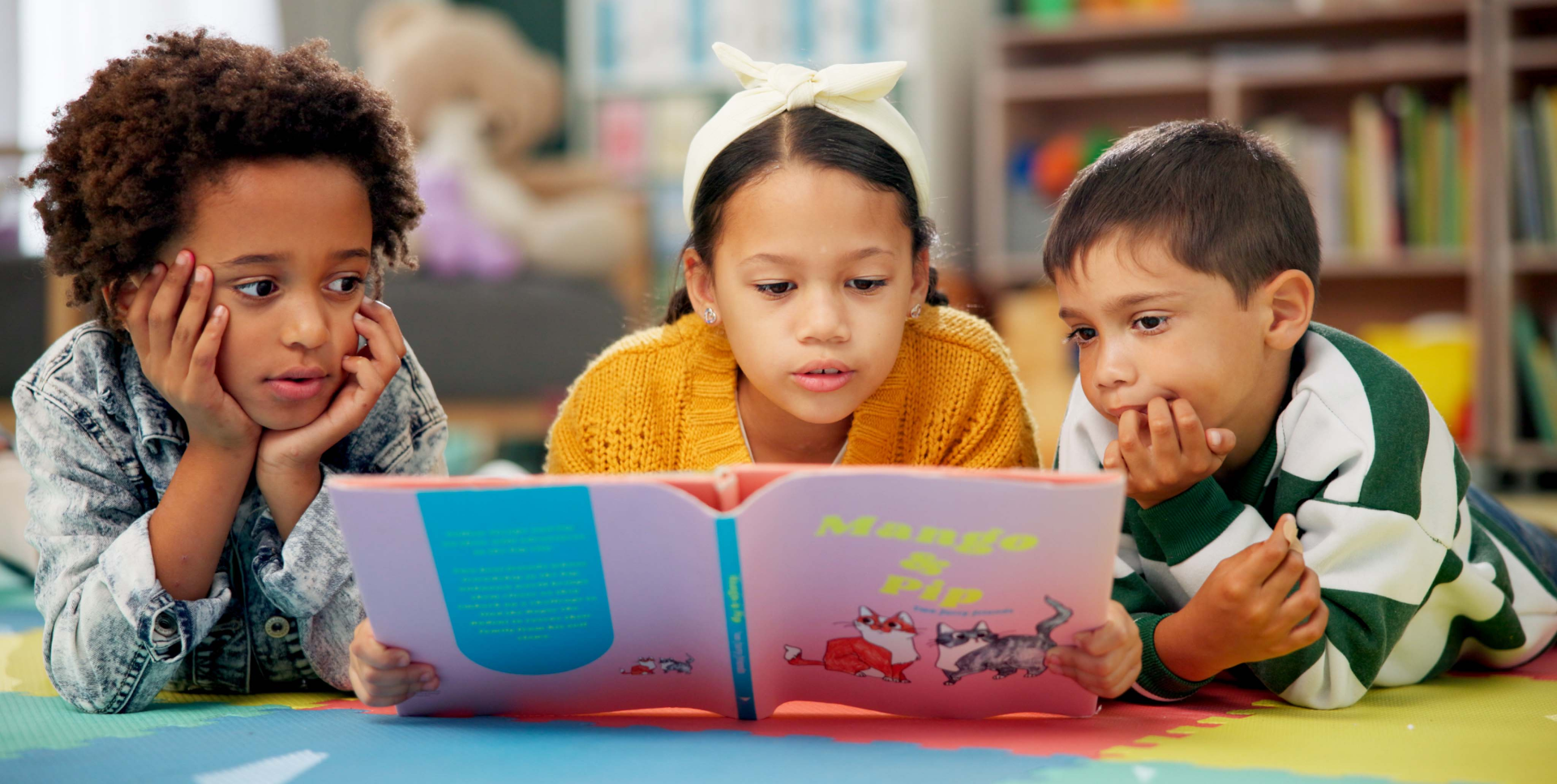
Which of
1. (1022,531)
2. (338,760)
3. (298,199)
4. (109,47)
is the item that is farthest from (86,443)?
(109,47)

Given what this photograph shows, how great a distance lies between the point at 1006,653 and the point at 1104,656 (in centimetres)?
6

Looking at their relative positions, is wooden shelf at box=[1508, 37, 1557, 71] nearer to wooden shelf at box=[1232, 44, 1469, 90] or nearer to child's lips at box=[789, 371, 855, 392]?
wooden shelf at box=[1232, 44, 1469, 90]

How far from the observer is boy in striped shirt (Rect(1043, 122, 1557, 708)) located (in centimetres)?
83

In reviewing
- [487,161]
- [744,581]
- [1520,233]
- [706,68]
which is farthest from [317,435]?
[706,68]

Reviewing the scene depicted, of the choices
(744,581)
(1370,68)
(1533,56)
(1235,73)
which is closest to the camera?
(744,581)

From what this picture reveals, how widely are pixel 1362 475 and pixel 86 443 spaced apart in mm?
895

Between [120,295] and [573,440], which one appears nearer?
[120,295]

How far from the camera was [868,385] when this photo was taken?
106 cm

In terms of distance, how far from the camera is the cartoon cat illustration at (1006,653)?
2.37 feet

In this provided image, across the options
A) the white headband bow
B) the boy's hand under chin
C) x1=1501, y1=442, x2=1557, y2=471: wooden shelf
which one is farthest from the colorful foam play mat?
x1=1501, y1=442, x2=1557, y2=471: wooden shelf

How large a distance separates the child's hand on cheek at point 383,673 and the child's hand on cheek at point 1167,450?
1.61 feet

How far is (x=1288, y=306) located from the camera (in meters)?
0.92

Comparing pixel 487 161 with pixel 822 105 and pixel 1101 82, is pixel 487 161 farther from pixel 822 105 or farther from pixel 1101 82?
pixel 822 105

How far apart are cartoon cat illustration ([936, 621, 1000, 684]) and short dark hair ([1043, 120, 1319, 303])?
Answer: 13.5 inches
